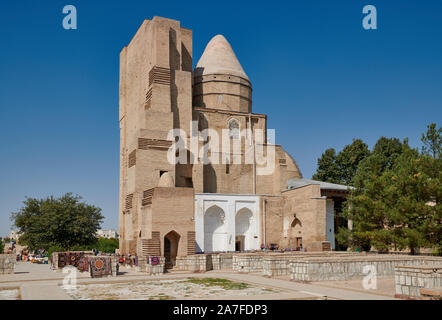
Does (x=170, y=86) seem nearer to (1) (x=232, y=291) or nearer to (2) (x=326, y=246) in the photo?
(2) (x=326, y=246)

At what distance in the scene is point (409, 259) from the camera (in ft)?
58.6

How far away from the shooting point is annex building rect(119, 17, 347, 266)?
25.2 meters

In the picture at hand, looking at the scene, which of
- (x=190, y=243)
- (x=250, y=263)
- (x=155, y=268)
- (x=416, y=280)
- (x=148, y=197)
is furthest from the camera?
(x=148, y=197)

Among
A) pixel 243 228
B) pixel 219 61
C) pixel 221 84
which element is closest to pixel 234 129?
pixel 221 84

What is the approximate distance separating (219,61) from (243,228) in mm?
16668

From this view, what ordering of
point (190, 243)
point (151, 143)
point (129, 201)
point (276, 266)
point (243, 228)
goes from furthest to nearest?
point (243, 228) → point (129, 201) → point (151, 143) → point (190, 243) → point (276, 266)

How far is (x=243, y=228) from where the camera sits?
32688mm

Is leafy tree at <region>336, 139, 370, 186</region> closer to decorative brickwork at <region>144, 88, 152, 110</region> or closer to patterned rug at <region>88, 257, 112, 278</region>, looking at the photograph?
decorative brickwork at <region>144, 88, 152, 110</region>

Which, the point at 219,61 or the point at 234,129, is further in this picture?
the point at 219,61

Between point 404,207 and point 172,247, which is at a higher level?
point 404,207

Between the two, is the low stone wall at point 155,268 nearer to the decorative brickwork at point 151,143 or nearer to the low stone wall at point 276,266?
the low stone wall at point 276,266

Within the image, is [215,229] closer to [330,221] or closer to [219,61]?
[330,221]

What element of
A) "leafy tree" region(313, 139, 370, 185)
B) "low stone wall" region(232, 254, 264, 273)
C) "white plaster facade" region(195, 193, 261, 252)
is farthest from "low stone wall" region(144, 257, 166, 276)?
"leafy tree" region(313, 139, 370, 185)

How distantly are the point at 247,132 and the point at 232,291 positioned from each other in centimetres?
2668
